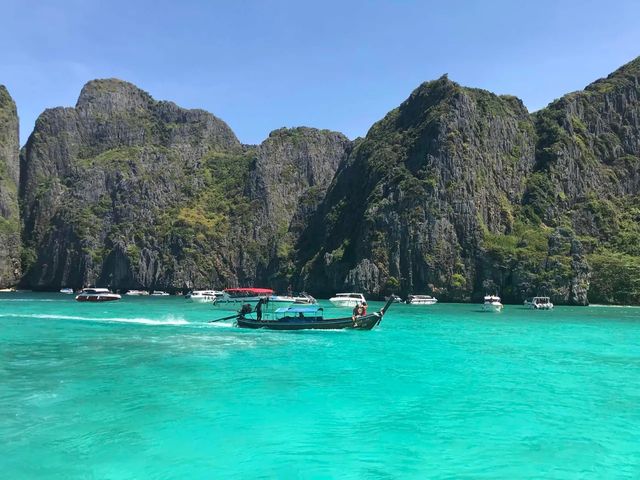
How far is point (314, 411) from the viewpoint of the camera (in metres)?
21.9

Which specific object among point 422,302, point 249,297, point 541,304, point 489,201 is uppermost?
point 489,201

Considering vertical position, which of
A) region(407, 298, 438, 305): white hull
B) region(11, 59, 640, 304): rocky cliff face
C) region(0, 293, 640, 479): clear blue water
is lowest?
region(0, 293, 640, 479): clear blue water

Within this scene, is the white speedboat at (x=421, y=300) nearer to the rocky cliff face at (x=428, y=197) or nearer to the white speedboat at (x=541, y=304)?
the rocky cliff face at (x=428, y=197)

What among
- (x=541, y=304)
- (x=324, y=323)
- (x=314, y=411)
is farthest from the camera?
(x=541, y=304)

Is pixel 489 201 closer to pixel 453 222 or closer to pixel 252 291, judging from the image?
pixel 453 222

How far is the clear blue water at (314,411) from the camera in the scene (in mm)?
16094

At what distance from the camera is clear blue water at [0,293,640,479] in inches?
634

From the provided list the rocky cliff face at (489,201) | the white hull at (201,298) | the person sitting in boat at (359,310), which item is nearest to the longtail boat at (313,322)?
the person sitting in boat at (359,310)

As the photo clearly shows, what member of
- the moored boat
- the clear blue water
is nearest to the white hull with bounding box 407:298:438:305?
the moored boat

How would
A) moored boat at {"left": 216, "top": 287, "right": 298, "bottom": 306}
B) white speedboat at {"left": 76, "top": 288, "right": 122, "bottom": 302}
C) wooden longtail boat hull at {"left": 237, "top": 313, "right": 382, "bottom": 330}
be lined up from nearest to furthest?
wooden longtail boat hull at {"left": 237, "top": 313, "right": 382, "bottom": 330} < moored boat at {"left": 216, "top": 287, "right": 298, "bottom": 306} < white speedboat at {"left": 76, "top": 288, "right": 122, "bottom": 302}

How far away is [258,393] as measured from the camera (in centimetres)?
2494

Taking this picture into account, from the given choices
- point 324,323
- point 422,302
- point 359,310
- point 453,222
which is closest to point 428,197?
point 453,222

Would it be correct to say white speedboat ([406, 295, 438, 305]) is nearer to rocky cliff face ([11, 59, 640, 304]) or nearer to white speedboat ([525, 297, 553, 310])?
rocky cliff face ([11, 59, 640, 304])

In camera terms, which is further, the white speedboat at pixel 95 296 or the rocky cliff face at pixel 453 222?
the rocky cliff face at pixel 453 222
